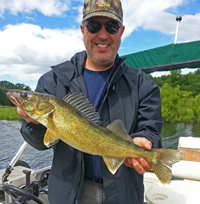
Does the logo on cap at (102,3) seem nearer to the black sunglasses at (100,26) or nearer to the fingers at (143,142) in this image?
the black sunglasses at (100,26)

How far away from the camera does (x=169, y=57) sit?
5.75 meters

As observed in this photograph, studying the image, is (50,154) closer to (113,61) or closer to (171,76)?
(113,61)

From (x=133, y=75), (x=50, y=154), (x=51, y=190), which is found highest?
(x=133, y=75)

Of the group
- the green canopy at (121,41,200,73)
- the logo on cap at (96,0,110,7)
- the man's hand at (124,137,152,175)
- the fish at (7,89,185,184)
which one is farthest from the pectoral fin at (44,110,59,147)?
the green canopy at (121,41,200,73)

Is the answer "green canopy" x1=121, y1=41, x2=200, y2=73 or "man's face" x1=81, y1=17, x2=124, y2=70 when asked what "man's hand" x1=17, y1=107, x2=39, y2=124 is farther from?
"green canopy" x1=121, y1=41, x2=200, y2=73

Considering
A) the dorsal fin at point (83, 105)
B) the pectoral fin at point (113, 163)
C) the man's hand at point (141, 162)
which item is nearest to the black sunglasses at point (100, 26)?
the dorsal fin at point (83, 105)

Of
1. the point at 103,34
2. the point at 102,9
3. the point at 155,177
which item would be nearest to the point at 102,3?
the point at 102,9

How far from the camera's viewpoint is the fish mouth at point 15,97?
7.63 ft

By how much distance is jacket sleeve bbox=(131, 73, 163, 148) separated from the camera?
95.8 inches

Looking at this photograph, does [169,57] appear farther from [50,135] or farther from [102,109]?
[50,135]

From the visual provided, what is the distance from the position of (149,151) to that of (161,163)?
0.66 ft

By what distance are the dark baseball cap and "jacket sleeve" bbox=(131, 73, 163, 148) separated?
1.02 metres

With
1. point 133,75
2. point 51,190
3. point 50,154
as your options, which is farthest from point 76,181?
point 50,154

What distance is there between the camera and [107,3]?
105 inches
